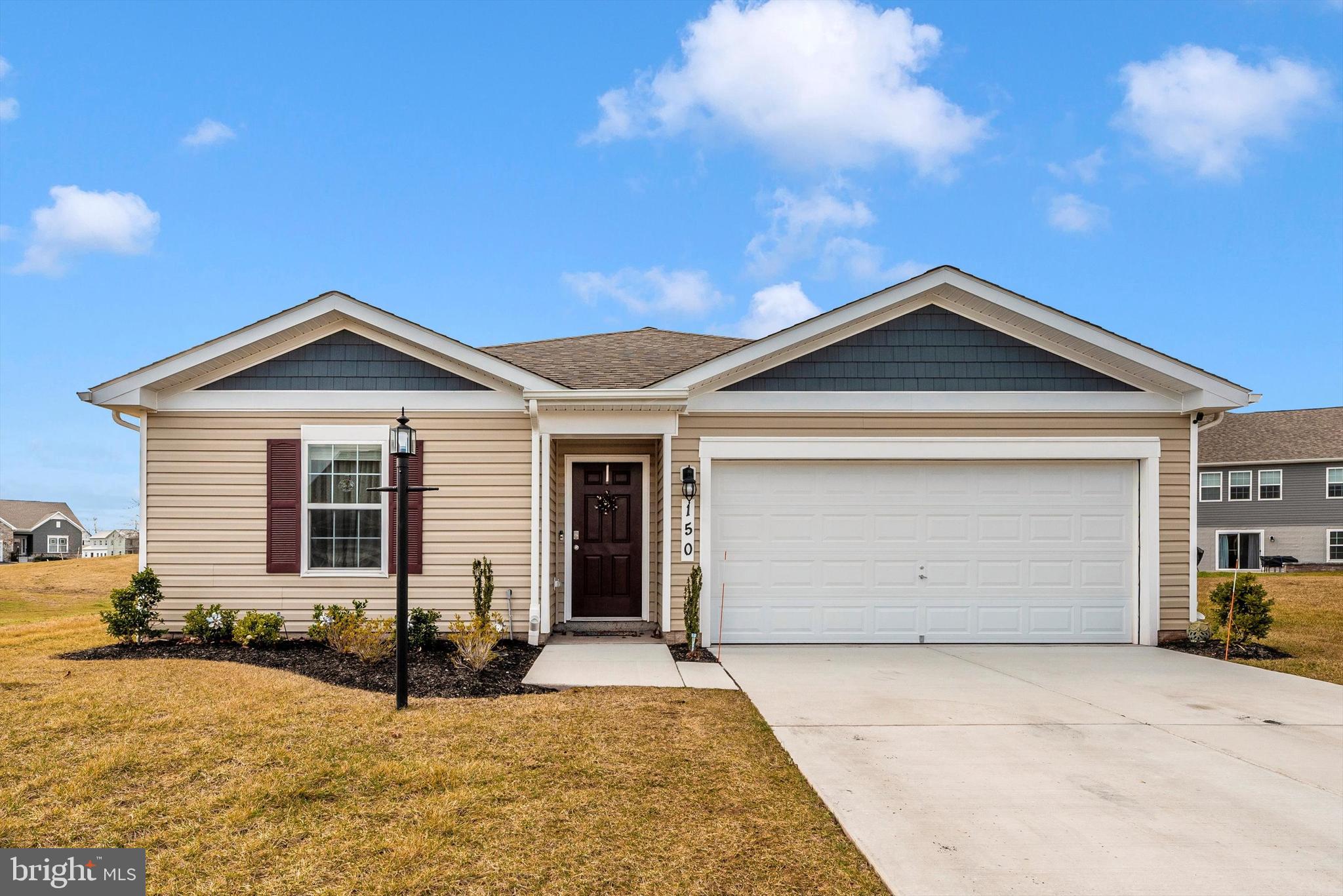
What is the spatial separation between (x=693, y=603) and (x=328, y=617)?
164 inches

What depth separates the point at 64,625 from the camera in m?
10.5

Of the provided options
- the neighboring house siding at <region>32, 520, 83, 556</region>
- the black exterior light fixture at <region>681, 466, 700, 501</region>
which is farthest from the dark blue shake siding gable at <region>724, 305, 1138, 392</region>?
the neighboring house siding at <region>32, 520, 83, 556</region>

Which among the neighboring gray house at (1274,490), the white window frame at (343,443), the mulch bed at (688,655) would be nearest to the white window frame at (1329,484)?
the neighboring gray house at (1274,490)

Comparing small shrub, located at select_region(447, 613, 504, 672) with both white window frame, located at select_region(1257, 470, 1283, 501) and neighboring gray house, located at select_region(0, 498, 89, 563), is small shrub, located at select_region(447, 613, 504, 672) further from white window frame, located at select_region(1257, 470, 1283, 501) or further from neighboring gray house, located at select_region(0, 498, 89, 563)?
neighboring gray house, located at select_region(0, 498, 89, 563)

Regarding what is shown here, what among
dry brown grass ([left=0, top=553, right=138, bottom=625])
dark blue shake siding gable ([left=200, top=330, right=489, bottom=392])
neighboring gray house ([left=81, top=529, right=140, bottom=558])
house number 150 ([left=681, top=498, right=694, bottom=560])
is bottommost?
neighboring gray house ([left=81, top=529, right=140, bottom=558])

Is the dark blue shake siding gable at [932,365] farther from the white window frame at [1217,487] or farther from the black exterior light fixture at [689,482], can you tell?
the white window frame at [1217,487]

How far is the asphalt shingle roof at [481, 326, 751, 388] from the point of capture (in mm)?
9148

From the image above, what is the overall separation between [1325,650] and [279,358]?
13.0 meters

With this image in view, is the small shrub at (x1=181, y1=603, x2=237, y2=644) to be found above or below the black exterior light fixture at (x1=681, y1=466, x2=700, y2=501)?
below

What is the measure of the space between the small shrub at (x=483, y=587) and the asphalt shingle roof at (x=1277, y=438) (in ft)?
92.8

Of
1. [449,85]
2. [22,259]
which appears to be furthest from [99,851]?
[22,259]

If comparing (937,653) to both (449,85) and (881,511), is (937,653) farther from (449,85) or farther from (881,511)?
(449,85)

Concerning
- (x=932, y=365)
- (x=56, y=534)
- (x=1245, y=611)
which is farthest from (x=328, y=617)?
(x=56, y=534)

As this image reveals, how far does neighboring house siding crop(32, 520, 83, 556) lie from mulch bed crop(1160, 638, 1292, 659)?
6164 cm
